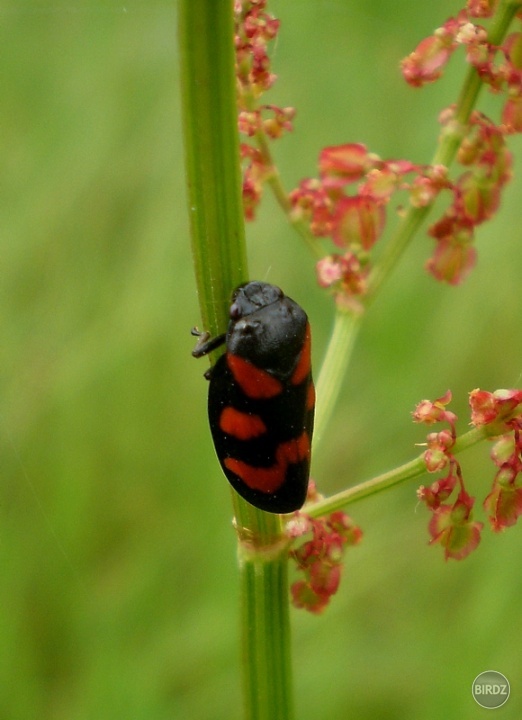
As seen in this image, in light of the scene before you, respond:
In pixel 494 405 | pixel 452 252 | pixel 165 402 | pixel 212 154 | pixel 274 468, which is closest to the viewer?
pixel 212 154

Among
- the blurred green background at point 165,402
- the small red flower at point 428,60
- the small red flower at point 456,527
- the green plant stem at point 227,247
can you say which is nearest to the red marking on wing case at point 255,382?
the green plant stem at point 227,247

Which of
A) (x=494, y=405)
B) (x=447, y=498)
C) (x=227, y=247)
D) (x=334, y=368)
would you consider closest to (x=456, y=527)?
(x=447, y=498)

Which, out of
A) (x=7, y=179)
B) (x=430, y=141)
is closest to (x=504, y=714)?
(x=430, y=141)

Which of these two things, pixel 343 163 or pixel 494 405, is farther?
pixel 343 163

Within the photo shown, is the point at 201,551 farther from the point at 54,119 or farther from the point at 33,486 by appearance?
the point at 54,119

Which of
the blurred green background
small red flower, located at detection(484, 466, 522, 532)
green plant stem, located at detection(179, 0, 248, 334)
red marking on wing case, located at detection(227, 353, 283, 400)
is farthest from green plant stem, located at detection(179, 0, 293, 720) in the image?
the blurred green background

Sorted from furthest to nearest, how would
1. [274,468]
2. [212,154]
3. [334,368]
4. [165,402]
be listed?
[165,402]
[334,368]
[274,468]
[212,154]

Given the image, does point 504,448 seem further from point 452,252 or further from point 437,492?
point 452,252

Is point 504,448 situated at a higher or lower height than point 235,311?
lower
